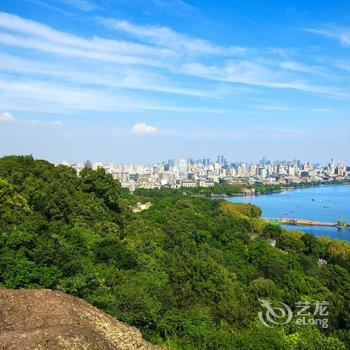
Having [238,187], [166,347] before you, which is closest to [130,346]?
[166,347]

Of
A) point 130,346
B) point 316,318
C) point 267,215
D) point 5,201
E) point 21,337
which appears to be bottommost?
point 267,215

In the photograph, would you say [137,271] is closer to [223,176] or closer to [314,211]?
[314,211]

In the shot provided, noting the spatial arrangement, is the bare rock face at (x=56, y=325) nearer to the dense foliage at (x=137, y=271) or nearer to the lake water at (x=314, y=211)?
the dense foliage at (x=137, y=271)

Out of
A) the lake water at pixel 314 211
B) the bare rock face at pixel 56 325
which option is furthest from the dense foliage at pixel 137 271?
the lake water at pixel 314 211

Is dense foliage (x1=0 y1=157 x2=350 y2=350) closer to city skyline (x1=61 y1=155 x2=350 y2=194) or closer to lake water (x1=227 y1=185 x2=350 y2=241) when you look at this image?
lake water (x1=227 y1=185 x2=350 y2=241)

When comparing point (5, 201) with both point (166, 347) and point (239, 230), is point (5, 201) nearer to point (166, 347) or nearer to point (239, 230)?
point (166, 347)

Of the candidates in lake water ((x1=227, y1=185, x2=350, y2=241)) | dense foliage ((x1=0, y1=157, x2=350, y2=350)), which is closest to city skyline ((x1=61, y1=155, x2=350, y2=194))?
lake water ((x1=227, y1=185, x2=350, y2=241))
